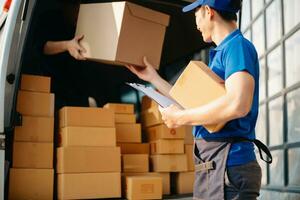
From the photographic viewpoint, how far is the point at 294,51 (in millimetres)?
2207

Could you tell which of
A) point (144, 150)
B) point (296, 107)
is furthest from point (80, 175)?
point (296, 107)

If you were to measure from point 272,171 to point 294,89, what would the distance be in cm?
56

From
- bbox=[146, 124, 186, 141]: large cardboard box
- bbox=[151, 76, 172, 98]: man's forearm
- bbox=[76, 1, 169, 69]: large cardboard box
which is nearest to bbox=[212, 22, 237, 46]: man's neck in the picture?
bbox=[151, 76, 172, 98]: man's forearm

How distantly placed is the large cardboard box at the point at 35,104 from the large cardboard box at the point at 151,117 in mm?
744

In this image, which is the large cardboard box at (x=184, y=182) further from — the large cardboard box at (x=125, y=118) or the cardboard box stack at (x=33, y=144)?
the cardboard box stack at (x=33, y=144)

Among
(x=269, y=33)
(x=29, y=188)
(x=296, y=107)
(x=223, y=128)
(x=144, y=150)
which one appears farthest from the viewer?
(x=144, y=150)

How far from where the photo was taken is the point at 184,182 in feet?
9.30

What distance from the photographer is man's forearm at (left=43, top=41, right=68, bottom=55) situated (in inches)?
110

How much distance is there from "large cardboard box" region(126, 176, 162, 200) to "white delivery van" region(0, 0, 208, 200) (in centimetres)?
71

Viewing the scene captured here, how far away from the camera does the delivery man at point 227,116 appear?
1488 millimetres

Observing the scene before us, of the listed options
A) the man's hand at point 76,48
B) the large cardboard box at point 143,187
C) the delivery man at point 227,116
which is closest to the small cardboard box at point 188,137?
the large cardboard box at point 143,187

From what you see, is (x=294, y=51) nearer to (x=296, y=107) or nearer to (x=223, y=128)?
(x=296, y=107)

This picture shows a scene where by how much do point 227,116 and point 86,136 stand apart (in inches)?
48.5

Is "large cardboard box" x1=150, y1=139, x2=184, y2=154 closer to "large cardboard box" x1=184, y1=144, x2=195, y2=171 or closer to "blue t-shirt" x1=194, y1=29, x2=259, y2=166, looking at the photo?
"large cardboard box" x1=184, y1=144, x2=195, y2=171
